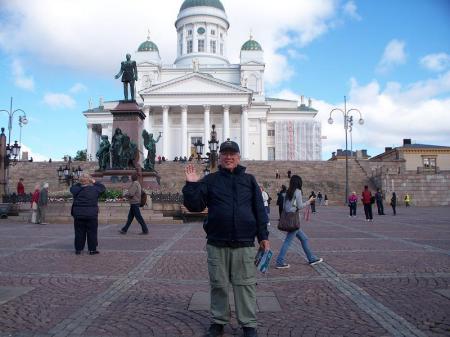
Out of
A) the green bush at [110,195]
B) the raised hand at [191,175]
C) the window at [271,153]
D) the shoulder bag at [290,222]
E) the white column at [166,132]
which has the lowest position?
the shoulder bag at [290,222]

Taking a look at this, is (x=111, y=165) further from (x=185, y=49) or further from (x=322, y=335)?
(x=185, y=49)

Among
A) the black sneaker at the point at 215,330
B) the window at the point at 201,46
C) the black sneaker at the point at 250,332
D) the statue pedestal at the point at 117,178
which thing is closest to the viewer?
the black sneaker at the point at 250,332

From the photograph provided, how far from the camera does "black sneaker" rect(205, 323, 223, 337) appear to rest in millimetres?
4590

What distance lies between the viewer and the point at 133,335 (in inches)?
184

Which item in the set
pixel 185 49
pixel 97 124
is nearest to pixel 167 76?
pixel 185 49

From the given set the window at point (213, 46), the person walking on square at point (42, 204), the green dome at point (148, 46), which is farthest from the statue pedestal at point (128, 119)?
the window at point (213, 46)

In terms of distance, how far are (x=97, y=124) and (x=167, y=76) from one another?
48.9 feet

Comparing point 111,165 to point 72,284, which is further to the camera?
point 111,165

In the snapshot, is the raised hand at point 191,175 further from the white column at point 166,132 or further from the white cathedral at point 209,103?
the white column at point 166,132

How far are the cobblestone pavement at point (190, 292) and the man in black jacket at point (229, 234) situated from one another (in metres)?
0.33

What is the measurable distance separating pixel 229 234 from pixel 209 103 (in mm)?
70208

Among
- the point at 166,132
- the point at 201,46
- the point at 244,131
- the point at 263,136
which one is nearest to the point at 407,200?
the point at 244,131

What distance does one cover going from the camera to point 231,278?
469 centimetres

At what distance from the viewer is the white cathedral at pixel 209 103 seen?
73.7 metres
